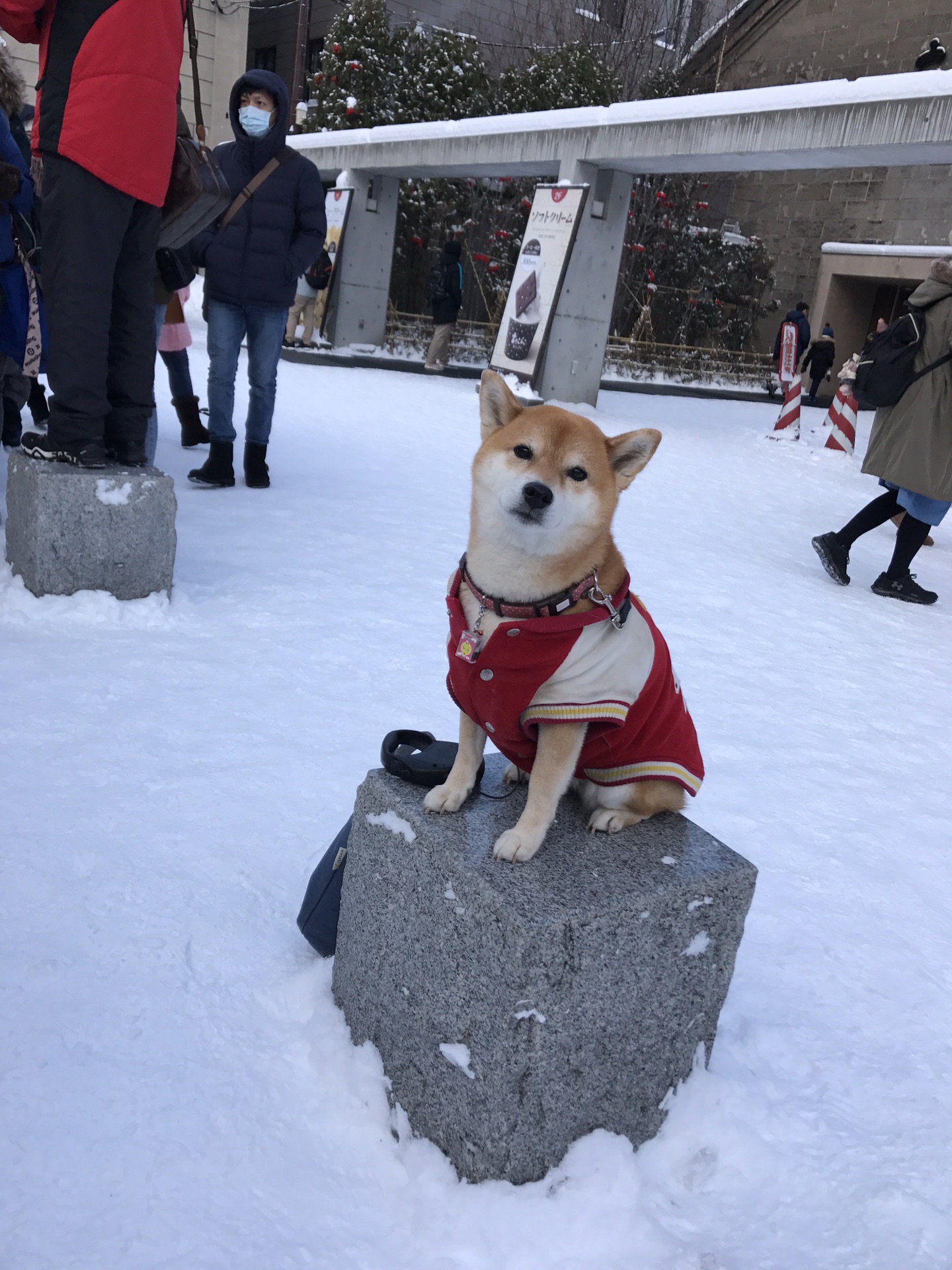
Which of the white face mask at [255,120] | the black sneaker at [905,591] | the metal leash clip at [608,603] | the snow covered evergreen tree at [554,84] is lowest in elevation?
the black sneaker at [905,591]

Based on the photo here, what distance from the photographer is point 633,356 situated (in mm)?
17781

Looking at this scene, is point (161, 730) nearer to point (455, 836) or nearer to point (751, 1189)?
point (455, 836)

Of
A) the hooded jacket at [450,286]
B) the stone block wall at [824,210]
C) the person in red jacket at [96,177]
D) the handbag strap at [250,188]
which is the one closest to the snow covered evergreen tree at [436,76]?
the hooded jacket at [450,286]

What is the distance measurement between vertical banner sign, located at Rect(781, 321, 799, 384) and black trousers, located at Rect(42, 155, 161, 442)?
1012 cm

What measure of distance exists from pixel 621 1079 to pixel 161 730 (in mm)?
1857

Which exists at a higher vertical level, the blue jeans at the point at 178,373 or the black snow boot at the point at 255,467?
the blue jeans at the point at 178,373

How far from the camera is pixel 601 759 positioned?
1906 millimetres

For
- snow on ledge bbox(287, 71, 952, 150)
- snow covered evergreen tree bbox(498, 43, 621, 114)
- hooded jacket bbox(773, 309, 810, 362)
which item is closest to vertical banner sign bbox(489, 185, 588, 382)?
snow on ledge bbox(287, 71, 952, 150)

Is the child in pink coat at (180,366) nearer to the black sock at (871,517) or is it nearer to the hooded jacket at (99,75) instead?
the hooded jacket at (99,75)

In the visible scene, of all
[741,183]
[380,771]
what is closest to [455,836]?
[380,771]

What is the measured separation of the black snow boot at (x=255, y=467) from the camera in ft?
19.8

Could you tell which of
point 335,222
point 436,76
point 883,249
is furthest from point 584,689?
point 883,249

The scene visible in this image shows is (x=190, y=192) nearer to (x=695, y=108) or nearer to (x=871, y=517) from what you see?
(x=871, y=517)

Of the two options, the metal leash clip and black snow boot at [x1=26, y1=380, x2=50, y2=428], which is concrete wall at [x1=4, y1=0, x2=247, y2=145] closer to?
black snow boot at [x1=26, y1=380, x2=50, y2=428]
